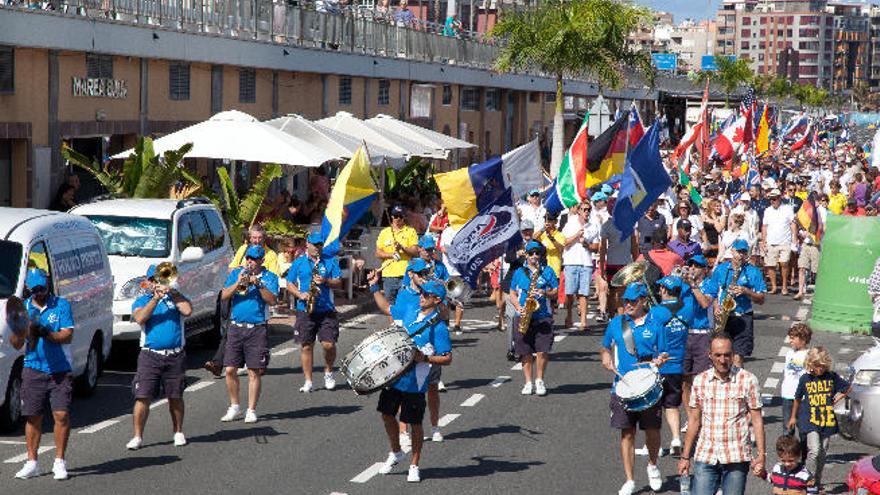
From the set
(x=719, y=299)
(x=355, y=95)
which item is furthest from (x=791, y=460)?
(x=355, y=95)

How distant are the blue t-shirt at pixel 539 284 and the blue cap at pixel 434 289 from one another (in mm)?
3513

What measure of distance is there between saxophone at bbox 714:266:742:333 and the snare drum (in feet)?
10.6

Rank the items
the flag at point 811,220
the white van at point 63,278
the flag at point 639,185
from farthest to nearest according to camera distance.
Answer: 1. the flag at point 811,220
2. the flag at point 639,185
3. the white van at point 63,278

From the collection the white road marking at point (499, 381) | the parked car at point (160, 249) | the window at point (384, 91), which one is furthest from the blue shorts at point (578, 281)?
the window at point (384, 91)

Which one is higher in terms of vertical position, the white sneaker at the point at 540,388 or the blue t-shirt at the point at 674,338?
the blue t-shirt at the point at 674,338

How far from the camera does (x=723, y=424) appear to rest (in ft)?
34.4

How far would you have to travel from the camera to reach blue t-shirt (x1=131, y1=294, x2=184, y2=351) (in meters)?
13.8

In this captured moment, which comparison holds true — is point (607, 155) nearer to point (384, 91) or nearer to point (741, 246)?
point (741, 246)

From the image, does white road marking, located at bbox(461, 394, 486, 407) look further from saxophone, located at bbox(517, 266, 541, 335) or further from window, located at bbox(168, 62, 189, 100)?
window, located at bbox(168, 62, 189, 100)

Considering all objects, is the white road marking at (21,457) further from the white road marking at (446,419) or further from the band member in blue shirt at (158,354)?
the white road marking at (446,419)

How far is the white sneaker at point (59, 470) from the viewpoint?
1245 centimetres

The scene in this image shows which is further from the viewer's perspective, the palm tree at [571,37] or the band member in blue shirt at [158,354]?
the palm tree at [571,37]

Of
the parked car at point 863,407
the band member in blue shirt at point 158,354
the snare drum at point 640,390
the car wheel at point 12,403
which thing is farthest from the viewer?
the car wheel at point 12,403

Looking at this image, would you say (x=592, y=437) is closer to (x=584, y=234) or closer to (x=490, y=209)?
(x=490, y=209)
